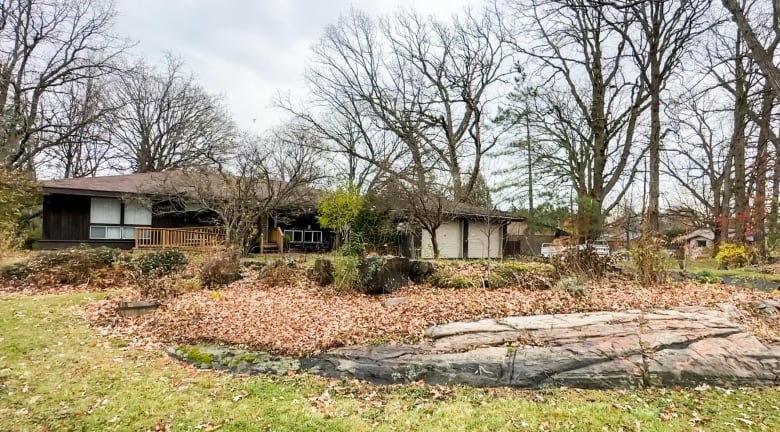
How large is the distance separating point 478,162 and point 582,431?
18919mm

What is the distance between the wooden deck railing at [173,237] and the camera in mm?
14711

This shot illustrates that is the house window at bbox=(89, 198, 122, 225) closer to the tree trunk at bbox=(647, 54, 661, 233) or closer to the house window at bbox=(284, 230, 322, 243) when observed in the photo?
the house window at bbox=(284, 230, 322, 243)

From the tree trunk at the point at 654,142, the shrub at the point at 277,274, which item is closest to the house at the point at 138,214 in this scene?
the shrub at the point at 277,274

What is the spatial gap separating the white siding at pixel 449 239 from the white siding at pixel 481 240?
63 cm

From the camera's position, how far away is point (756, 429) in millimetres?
3322

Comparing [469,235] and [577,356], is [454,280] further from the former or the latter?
[469,235]

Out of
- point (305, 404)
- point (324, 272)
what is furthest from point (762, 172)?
point (305, 404)

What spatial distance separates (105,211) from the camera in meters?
15.2

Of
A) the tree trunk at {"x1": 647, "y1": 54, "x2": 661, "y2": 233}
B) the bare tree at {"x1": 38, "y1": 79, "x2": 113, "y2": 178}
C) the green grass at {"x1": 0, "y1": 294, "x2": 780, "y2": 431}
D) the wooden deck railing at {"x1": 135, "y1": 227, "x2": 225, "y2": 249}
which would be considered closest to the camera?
the green grass at {"x1": 0, "y1": 294, "x2": 780, "y2": 431}

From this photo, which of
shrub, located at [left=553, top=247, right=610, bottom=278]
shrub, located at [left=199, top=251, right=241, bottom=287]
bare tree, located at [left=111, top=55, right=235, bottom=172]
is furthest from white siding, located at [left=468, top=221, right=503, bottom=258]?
bare tree, located at [left=111, top=55, right=235, bottom=172]

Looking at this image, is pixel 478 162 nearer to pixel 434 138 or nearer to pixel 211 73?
pixel 434 138

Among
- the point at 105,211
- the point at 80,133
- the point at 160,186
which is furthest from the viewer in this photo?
the point at 80,133

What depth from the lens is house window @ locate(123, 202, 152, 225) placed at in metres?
15.6

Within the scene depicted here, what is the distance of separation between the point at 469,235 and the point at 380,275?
1187cm
